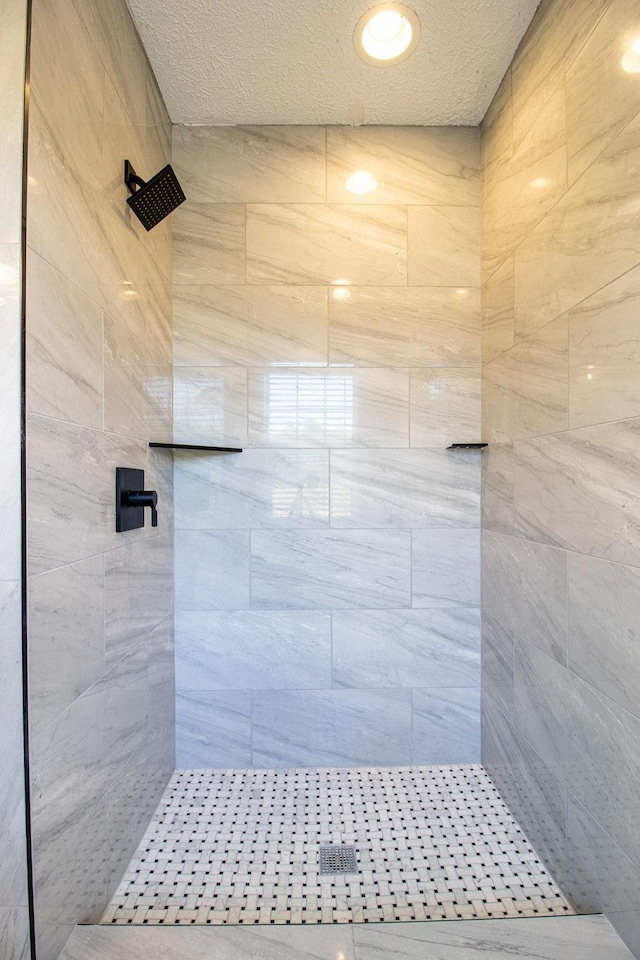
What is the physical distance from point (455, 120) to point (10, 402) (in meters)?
1.80

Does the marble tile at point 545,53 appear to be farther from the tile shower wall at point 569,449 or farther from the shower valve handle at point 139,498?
the shower valve handle at point 139,498

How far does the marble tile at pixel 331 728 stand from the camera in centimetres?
162

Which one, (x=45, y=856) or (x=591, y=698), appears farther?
(x=591, y=698)

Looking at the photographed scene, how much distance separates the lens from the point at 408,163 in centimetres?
163

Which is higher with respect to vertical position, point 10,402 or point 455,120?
point 455,120

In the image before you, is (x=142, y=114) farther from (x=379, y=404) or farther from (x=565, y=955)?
(x=565, y=955)

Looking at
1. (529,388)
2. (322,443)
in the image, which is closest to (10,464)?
(322,443)

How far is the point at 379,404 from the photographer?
1636mm

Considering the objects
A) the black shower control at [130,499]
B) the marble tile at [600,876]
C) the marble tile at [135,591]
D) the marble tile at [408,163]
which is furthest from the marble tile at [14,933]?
the marble tile at [408,163]

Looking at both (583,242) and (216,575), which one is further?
(216,575)

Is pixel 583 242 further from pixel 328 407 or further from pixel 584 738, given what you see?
pixel 584 738

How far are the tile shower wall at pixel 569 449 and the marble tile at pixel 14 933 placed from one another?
3.85 ft

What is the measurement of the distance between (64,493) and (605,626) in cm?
120

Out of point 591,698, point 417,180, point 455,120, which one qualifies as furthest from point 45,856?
point 455,120
